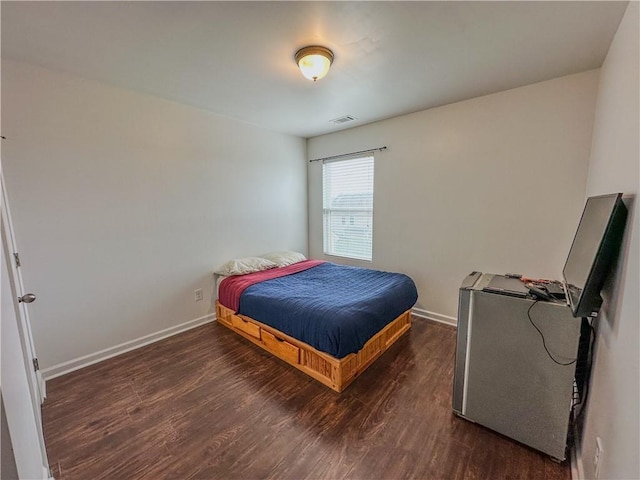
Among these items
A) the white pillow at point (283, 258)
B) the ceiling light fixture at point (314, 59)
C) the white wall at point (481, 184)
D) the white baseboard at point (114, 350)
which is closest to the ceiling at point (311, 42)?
the ceiling light fixture at point (314, 59)

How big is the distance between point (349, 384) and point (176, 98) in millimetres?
3231

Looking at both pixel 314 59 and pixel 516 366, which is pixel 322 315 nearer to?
pixel 516 366

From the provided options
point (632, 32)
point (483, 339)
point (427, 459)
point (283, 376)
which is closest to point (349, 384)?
point (283, 376)

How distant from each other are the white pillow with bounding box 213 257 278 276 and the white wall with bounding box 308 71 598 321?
5.09ft

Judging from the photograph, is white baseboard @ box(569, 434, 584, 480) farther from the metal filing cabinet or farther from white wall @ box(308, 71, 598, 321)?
white wall @ box(308, 71, 598, 321)

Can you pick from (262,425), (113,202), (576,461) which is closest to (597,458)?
(576,461)

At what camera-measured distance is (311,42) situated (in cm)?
185

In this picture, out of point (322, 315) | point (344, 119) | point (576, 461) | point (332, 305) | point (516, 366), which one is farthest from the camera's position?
point (344, 119)

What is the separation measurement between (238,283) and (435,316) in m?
2.42

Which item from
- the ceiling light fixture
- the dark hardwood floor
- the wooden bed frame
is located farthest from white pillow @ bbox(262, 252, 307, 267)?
the ceiling light fixture

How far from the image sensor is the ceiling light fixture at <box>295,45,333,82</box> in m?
1.91

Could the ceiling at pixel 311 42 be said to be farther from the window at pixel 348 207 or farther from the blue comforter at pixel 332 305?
the blue comforter at pixel 332 305

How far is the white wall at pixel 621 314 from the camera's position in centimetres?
93

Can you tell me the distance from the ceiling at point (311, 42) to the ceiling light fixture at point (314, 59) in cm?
6
